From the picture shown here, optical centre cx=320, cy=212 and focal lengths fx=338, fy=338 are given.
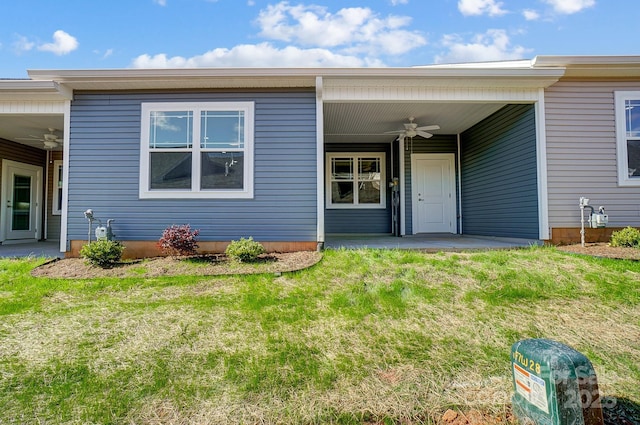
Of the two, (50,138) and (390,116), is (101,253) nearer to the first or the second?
(50,138)

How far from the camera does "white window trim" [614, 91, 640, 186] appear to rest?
5.67m

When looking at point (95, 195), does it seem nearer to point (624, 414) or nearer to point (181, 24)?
point (624, 414)

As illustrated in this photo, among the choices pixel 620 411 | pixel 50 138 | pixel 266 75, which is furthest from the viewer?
pixel 50 138

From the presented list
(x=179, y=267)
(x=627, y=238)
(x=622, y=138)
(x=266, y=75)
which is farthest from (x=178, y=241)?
(x=622, y=138)

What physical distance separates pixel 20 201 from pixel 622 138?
1282 centimetres

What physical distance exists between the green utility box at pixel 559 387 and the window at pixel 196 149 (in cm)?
470

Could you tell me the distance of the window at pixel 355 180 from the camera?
9.03m

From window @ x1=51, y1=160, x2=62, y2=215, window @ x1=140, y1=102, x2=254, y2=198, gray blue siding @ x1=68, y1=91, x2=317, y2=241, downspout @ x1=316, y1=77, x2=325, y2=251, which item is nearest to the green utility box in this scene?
downspout @ x1=316, y1=77, x2=325, y2=251

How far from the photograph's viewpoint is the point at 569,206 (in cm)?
563

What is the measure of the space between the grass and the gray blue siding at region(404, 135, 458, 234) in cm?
414

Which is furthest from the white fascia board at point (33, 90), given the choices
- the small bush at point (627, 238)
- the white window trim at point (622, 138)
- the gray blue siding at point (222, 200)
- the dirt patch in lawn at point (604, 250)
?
the white window trim at point (622, 138)

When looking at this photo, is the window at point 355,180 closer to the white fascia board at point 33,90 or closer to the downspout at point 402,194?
the downspout at point 402,194

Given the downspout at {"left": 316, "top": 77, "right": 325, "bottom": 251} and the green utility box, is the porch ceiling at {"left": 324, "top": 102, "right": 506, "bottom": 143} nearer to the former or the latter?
the downspout at {"left": 316, "top": 77, "right": 325, "bottom": 251}

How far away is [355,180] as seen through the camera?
9094mm
